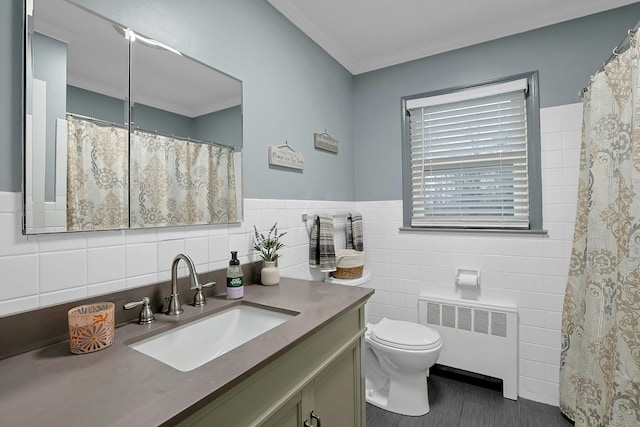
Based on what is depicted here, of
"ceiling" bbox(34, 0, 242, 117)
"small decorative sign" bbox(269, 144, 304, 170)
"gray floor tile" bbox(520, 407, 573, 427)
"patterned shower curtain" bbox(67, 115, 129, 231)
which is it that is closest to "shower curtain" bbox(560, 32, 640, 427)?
"gray floor tile" bbox(520, 407, 573, 427)

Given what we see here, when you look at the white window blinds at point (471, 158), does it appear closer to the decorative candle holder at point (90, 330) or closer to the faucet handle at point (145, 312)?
the faucet handle at point (145, 312)

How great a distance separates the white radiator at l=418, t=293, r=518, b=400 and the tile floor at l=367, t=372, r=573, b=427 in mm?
110

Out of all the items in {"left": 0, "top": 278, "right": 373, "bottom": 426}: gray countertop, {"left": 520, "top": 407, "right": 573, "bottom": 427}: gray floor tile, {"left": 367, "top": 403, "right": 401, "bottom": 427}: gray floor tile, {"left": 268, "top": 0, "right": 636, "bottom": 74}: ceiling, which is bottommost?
{"left": 367, "top": 403, "right": 401, "bottom": 427}: gray floor tile

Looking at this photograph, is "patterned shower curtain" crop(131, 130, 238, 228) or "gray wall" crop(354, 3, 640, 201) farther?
"gray wall" crop(354, 3, 640, 201)

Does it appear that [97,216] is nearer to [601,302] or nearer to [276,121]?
[276,121]

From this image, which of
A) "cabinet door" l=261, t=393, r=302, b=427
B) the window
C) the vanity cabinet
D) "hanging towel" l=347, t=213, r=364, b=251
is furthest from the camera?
"hanging towel" l=347, t=213, r=364, b=251

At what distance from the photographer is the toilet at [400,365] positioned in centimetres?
179

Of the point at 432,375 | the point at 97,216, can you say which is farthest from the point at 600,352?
the point at 97,216

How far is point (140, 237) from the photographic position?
1.12m

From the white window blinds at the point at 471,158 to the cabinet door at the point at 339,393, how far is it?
4.69 feet

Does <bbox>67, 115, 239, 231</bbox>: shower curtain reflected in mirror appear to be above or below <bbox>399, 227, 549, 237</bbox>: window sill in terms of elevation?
above

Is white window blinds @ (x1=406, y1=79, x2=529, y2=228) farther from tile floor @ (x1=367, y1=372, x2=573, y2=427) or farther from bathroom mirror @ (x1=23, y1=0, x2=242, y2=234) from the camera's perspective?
bathroom mirror @ (x1=23, y1=0, x2=242, y2=234)

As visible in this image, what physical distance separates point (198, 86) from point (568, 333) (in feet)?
7.77

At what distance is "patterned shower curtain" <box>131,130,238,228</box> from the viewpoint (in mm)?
1139
